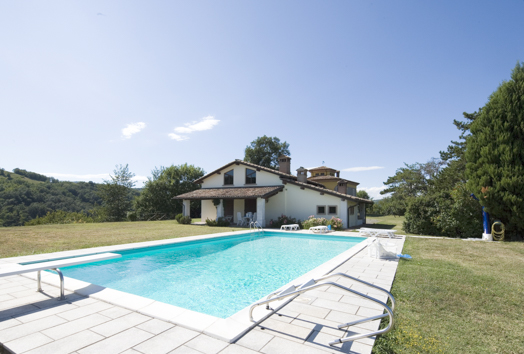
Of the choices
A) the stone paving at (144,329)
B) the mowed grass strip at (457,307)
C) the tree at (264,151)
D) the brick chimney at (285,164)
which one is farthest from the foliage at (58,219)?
the mowed grass strip at (457,307)

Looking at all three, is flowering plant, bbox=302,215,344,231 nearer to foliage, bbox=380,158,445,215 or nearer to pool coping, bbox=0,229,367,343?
pool coping, bbox=0,229,367,343

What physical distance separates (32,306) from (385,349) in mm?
5599

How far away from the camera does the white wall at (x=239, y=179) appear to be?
2315cm

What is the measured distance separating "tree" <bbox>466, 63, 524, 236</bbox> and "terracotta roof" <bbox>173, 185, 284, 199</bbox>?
12.9m

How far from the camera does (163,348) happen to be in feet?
9.82

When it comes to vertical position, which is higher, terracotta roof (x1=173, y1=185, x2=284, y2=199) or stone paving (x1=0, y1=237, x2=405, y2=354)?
terracotta roof (x1=173, y1=185, x2=284, y2=199)

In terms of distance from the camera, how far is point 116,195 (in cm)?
3238

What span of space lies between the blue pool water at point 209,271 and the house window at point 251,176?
35.6ft

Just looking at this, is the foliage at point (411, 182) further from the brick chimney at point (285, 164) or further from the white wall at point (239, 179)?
the white wall at point (239, 179)

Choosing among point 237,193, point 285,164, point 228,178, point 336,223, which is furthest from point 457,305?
point 228,178

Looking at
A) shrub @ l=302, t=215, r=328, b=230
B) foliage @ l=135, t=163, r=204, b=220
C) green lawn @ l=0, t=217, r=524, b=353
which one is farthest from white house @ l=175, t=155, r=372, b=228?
green lawn @ l=0, t=217, r=524, b=353

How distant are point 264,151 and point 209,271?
124 feet

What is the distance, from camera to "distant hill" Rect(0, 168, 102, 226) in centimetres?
3447

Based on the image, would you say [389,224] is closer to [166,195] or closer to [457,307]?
[457,307]
